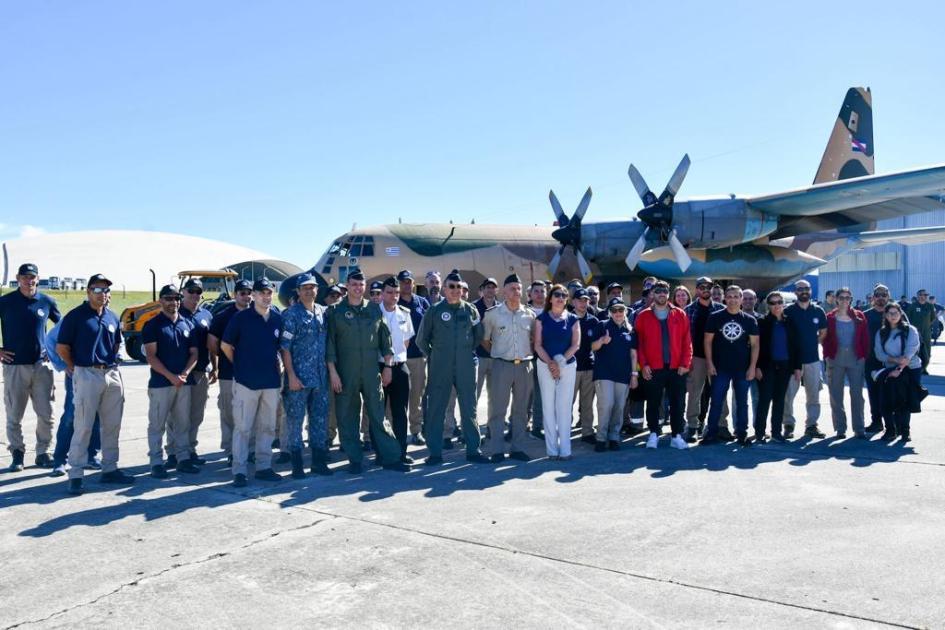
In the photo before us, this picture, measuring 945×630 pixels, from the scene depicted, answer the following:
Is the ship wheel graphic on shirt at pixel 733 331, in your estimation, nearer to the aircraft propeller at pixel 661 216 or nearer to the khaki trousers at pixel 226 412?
the khaki trousers at pixel 226 412

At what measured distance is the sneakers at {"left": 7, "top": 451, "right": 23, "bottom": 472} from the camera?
6.27 m

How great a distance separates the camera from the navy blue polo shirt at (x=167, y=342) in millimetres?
6125

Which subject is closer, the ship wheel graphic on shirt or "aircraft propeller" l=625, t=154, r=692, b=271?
the ship wheel graphic on shirt

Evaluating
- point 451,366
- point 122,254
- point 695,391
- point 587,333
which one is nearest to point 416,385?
point 451,366

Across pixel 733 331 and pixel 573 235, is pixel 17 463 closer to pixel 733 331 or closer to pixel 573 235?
pixel 733 331

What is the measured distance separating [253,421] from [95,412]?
1.23 metres

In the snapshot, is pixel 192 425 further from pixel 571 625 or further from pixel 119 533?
pixel 571 625

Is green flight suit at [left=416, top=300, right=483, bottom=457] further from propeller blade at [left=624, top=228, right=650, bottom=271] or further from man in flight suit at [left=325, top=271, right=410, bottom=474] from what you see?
propeller blade at [left=624, top=228, right=650, bottom=271]

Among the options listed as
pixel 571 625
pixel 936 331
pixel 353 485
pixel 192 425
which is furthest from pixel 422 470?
pixel 936 331

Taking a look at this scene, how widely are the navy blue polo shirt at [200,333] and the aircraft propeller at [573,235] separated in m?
10.5

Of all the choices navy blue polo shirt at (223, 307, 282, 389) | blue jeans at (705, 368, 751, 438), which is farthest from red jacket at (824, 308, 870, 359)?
navy blue polo shirt at (223, 307, 282, 389)

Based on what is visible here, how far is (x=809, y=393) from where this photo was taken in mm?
8016

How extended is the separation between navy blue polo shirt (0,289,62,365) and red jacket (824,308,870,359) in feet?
27.2

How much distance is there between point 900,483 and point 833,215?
13040 millimetres
